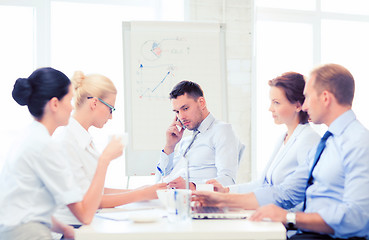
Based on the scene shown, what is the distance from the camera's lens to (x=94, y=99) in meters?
2.14

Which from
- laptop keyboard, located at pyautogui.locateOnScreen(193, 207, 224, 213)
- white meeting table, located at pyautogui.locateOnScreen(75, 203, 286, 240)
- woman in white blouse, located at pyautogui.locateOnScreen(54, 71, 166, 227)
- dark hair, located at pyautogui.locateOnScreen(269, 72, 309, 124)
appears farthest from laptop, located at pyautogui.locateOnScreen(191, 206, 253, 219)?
dark hair, located at pyautogui.locateOnScreen(269, 72, 309, 124)

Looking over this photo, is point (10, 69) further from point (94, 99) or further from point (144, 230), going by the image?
point (144, 230)

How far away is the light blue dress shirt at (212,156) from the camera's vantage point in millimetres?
2760

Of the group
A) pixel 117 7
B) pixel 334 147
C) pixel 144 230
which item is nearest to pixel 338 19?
pixel 117 7

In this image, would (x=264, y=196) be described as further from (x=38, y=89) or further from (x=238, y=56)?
(x=238, y=56)

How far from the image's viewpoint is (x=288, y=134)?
92.7 inches

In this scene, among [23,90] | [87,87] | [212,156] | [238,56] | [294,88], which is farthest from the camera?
[238,56]

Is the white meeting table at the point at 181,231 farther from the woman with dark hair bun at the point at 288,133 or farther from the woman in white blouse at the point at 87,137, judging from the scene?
the woman with dark hair bun at the point at 288,133

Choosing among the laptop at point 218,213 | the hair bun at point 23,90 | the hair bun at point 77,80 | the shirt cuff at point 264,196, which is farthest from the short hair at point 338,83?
the hair bun at point 23,90

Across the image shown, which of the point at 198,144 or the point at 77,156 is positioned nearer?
the point at 77,156

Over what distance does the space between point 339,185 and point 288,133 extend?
605 mm

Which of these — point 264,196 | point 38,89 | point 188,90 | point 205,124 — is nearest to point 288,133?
point 264,196

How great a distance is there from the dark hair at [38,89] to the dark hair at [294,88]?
1187 mm

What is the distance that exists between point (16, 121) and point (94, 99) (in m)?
2.21
